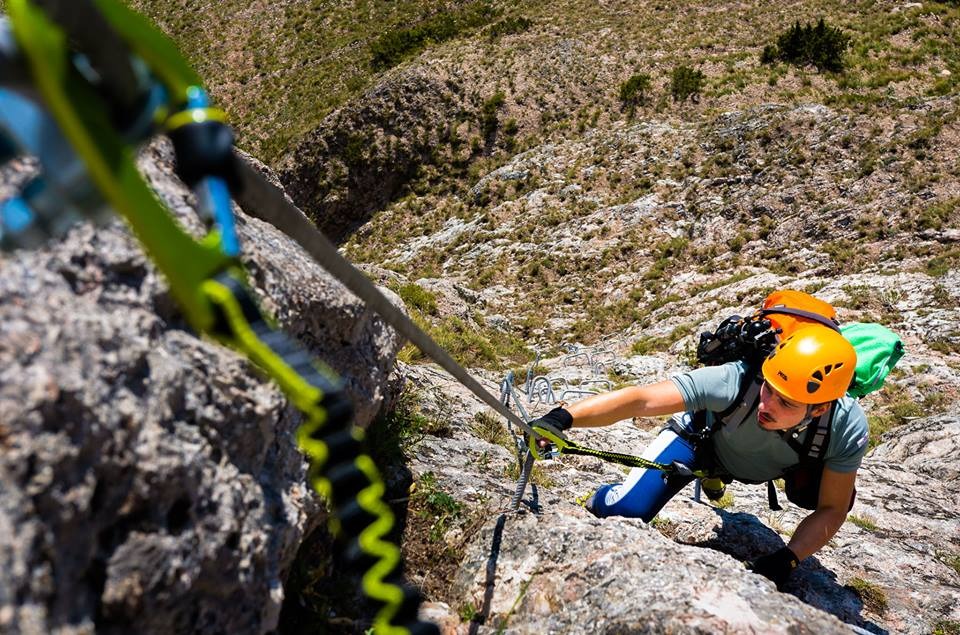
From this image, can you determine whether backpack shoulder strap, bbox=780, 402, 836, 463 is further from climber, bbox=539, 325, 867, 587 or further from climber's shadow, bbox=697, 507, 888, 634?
climber's shadow, bbox=697, 507, 888, 634

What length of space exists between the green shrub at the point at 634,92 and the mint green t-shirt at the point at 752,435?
25209mm

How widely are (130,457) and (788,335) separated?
175 inches

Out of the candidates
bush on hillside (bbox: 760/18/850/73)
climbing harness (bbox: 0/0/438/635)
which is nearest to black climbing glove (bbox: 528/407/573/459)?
climbing harness (bbox: 0/0/438/635)

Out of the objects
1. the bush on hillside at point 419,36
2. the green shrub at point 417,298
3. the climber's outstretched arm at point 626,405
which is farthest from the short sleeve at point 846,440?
the bush on hillside at point 419,36

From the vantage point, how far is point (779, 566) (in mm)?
4129

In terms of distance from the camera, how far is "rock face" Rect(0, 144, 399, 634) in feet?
4.12

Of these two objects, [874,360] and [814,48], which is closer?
[874,360]

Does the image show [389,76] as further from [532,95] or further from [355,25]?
[355,25]

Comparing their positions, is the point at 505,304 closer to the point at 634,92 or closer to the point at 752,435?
the point at 634,92

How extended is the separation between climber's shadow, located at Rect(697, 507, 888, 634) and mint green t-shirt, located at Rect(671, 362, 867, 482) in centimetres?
52

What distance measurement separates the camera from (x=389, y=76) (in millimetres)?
33375

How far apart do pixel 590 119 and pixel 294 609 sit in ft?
93.0

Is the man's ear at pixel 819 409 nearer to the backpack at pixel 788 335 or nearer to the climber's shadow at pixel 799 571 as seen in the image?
the backpack at pixel 788 335

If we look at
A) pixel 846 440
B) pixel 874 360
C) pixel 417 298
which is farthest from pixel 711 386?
pixel 417 298
